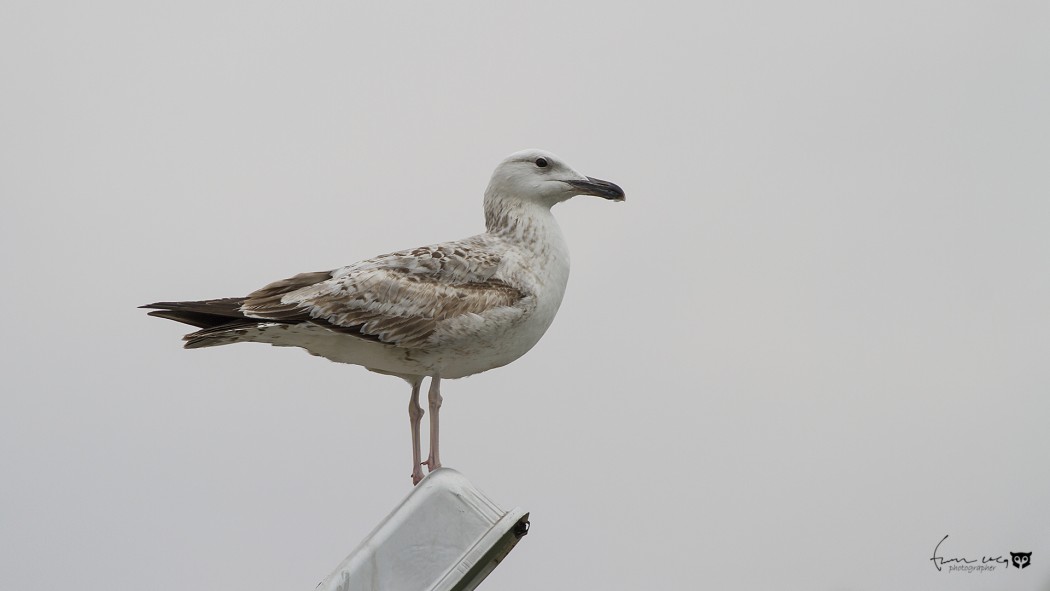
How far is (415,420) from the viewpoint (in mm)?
9203

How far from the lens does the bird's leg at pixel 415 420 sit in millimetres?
9039

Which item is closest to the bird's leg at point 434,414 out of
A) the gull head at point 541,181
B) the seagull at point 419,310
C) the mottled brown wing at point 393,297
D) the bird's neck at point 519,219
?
the seagull at point 419,310

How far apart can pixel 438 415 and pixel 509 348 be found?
0.70m

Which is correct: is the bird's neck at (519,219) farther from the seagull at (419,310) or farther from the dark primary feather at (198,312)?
the dark primary feather at (198,312)

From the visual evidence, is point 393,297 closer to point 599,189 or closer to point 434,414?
point 434,414

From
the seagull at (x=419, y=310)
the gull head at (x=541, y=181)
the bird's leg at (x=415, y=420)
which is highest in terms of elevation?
the gull head at (x=541, y=181)

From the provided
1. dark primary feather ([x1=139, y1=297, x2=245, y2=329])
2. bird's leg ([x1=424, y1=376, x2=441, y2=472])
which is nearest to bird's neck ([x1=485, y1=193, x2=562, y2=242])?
bird's leg ([x1=424, y1=376, x2=441, y2=472])

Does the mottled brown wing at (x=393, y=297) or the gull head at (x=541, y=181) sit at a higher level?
the gull head at (x=541, y=181)

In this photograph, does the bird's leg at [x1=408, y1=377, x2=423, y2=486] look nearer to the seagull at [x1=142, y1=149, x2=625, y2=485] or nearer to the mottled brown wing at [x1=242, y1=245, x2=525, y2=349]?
the seagull at [x1=142, y1=149, x2=625, y2=485]

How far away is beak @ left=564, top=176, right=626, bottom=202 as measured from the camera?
9.46 m

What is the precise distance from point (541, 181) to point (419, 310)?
159cm

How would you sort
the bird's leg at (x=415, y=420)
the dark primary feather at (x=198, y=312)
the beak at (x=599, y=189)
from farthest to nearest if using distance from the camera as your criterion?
the beak at (x=599, y=189) → the bird's leg at (x=415, y=420) → the dark primary feather at (x=198, y=312)

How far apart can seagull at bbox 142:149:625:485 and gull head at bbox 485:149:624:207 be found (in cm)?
23

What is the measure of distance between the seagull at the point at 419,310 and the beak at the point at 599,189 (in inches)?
16.1
